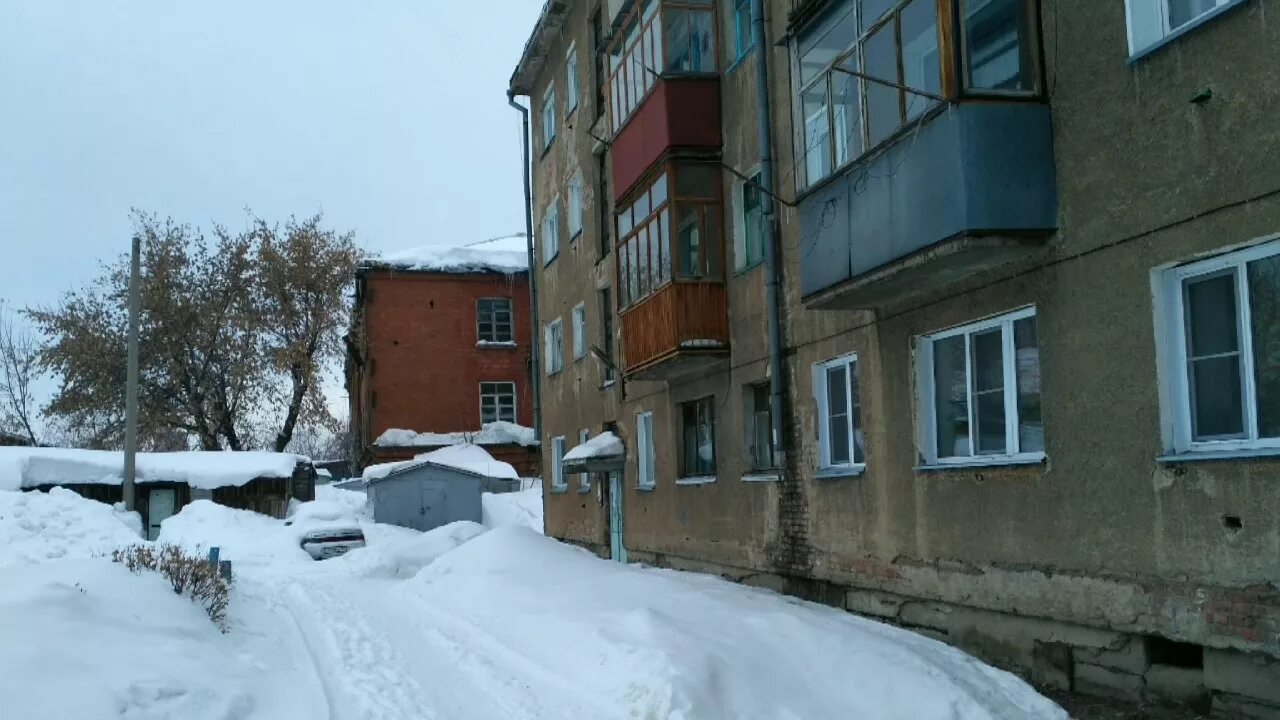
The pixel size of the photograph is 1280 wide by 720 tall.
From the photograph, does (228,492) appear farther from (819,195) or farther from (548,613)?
(819,195)

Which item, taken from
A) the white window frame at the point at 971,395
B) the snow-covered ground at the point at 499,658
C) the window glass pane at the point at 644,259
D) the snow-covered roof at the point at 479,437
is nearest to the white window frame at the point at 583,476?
the window glass pane at the point at 644,259

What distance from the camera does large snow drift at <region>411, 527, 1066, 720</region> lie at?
23.3ft

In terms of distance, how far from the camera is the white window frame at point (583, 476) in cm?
2139

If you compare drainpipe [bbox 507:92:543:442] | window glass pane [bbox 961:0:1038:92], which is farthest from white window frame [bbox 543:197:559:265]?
window glass pane [bbox 961:0:1038:92]

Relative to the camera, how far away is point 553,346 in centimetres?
2409

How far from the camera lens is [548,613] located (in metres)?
10.9

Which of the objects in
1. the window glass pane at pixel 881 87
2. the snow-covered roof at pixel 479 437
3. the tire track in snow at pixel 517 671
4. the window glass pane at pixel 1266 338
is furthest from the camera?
the snow-covered roof at pixel 479 437

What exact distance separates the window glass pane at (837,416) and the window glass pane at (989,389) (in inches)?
89.3

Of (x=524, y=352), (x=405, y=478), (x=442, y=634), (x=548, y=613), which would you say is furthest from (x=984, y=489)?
(x=524, y=352)

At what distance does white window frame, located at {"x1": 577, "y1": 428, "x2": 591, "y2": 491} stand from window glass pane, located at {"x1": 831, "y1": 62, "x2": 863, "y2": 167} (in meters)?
11.8

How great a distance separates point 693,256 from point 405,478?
21735mm

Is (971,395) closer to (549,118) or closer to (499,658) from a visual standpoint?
(499,658)

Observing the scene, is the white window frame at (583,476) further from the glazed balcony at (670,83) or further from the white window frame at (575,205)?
the glazed balcony at (670,83)

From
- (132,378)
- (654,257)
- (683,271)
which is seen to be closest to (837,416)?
(683,271)
